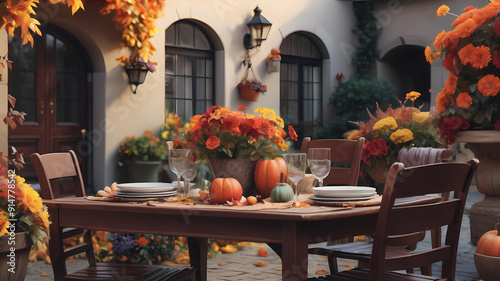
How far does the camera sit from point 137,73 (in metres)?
7.21

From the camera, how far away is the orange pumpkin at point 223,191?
7.92 feet

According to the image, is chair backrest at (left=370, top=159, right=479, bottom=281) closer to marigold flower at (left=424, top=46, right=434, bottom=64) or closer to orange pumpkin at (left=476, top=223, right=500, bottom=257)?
orange pumpkin at (left=476, top=223, right=500, bottom=257)

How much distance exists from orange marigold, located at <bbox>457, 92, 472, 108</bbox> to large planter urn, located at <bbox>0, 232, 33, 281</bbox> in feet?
10.1

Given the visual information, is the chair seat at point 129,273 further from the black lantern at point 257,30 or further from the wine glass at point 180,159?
the black lantern at point 257,30

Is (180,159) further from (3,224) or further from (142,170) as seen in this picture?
(142,170)

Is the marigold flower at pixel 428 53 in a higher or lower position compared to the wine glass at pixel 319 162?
higher

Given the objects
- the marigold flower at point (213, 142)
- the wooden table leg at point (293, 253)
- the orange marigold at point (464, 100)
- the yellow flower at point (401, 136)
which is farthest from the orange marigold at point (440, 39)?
the wooden table leg at point (293, 253)

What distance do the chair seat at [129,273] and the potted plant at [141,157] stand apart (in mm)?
4412

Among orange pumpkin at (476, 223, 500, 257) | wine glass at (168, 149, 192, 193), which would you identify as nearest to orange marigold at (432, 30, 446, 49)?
orange pumpkin at (476, 223, 500, 257)

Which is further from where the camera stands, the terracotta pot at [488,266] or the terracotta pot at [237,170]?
the terracotta pot at [488,266]

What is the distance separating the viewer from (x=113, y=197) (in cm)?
261

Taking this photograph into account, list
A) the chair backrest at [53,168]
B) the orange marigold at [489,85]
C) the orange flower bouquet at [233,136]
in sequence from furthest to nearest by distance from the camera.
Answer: the orange marigold at [489,85], the chair backrest at [53,168], the orange flower bouquet at [233,136]

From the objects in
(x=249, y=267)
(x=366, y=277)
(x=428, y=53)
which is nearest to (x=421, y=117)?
(x=428, y=53)

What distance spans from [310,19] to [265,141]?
7490 millimetres
